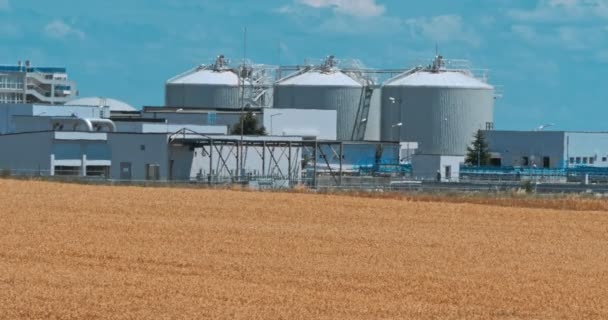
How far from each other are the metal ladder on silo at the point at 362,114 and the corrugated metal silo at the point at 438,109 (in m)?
1.42

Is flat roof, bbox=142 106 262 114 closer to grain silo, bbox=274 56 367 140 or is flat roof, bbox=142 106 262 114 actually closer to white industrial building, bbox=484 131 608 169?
grain silo, bbox=274 56 367 140

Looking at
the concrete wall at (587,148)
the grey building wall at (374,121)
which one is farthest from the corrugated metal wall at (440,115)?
the concrete wall at (587,148)

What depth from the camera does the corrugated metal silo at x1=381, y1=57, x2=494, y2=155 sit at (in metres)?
98.6

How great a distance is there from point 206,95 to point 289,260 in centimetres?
7943

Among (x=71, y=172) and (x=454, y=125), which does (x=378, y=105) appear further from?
(x=71, y=172)

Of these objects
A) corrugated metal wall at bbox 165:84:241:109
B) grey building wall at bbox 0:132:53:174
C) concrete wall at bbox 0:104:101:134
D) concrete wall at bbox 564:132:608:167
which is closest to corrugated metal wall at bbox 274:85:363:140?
corrugated metal wall at bbox 165:84:241:109

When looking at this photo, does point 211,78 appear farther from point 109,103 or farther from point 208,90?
point 109,103

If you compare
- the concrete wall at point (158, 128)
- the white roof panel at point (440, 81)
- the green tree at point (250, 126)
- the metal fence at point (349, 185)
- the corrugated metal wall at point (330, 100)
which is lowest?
the metal fence at point (349, 185)

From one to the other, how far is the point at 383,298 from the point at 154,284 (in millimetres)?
3337

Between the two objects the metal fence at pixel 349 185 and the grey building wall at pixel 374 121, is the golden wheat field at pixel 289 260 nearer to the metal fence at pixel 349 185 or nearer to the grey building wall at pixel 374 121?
the metal fence at pixel 349 185

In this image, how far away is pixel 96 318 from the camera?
17.6 metres

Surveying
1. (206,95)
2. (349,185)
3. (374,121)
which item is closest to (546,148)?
(374,121)

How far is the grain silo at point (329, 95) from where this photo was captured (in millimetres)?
101000

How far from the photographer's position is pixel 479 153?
93062 millimetres
